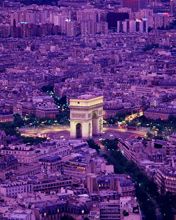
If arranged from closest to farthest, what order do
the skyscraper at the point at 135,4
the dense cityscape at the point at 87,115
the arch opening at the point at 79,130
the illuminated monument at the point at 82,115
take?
the dense cityscape at the point at 87,115 < the illuminated monument at the point at 82,115 < the arch opening at the point at 79,130 < the skyscraper at the point at 135,4

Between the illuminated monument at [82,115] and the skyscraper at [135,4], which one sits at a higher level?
the illuminated monument at [82,115]

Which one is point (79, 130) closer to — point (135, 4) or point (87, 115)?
point (87, 115)

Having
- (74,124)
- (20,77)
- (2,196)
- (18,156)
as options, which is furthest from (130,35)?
(2,196)

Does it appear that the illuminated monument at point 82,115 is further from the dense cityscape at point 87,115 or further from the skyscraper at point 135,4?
the skyscraper at point 135,4

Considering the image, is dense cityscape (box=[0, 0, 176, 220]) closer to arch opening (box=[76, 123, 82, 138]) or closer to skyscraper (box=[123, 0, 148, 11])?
arch opening (box=[76, 123, 82, 138])

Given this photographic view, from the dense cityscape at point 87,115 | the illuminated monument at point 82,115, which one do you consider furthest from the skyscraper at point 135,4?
the illuminated monument at point 82,115

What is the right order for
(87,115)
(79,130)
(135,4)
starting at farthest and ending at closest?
1. (135,4)
2. (79,130)
3. (87,115)

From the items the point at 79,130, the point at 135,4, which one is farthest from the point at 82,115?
the point at 135,4

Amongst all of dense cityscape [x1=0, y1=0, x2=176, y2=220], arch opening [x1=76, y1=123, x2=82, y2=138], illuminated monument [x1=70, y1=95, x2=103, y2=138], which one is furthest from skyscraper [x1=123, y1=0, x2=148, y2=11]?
arch opening [x1=76, y1=123, x2=82, y2=138]
